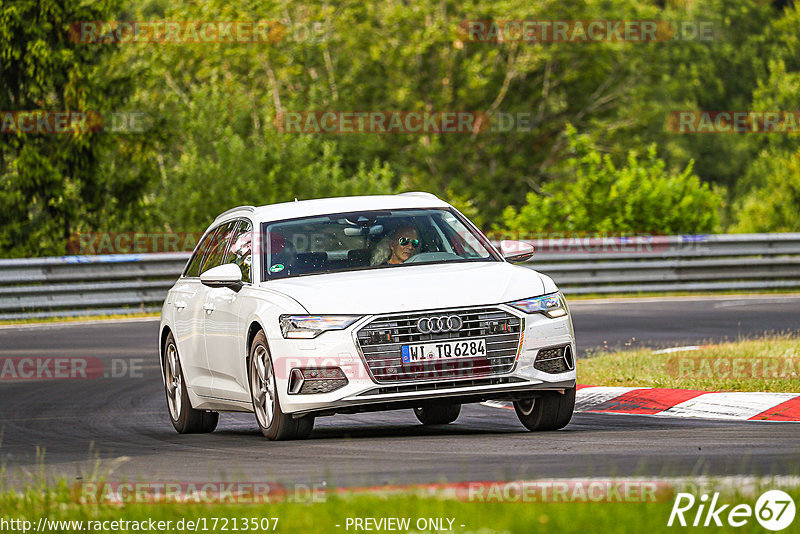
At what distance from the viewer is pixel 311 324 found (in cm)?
900

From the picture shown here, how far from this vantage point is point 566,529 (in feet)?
16.8

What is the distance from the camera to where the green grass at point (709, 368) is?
11586 millimetres

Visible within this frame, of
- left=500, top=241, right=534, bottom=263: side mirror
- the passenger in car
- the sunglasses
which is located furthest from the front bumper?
the sunglasses

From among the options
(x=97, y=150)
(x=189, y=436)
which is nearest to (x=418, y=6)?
(x=97, y=150)

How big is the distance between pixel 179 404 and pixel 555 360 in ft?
10.9

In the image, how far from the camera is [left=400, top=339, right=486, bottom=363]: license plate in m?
8.91

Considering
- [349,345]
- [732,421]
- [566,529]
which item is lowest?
[732,421]

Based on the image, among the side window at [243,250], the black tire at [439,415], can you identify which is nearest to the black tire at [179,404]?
the side window at [243,250]

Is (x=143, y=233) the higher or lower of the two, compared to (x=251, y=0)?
lower

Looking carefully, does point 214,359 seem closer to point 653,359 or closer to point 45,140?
point 653,359

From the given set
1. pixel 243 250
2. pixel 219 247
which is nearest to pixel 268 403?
pixel 243 250

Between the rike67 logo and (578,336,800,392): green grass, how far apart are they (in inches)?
219

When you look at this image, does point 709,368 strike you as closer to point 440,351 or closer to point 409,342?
point 440,351

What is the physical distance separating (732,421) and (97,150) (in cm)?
2401
